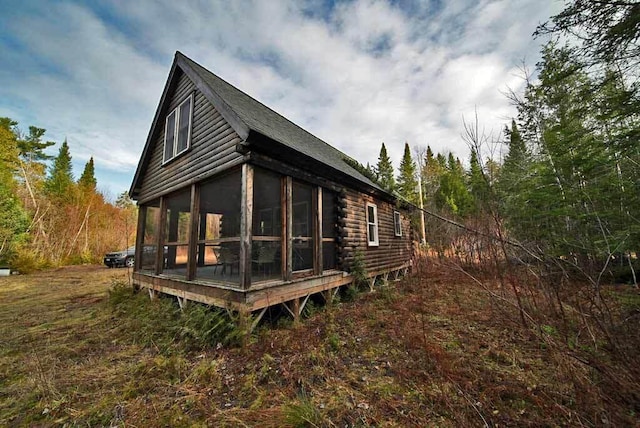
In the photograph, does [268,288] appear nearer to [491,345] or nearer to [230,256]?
[230,256]

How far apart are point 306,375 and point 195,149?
19.3 ft

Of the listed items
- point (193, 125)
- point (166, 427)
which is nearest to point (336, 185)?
point (193, 125)

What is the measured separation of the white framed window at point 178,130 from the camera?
6762mm

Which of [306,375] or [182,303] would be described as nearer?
[306,375]

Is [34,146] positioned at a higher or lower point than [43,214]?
higher

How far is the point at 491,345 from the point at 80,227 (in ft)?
88.4

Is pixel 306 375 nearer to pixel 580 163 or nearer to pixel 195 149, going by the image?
pixel 195 149

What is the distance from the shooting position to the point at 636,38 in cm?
420

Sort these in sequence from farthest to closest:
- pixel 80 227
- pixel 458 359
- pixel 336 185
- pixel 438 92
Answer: pixel 80 227 → pixel 438 92 → pixel 336 185 → pixel 458 359

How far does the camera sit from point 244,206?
4.56 m

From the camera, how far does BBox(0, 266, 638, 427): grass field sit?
95.6 inches

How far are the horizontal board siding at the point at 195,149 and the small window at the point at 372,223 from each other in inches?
217

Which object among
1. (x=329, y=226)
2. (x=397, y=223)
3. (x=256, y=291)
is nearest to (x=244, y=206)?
(x=256, y=291)

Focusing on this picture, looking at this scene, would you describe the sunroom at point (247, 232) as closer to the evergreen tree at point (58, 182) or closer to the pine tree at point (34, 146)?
the evergreen tree at point (58, 182)
